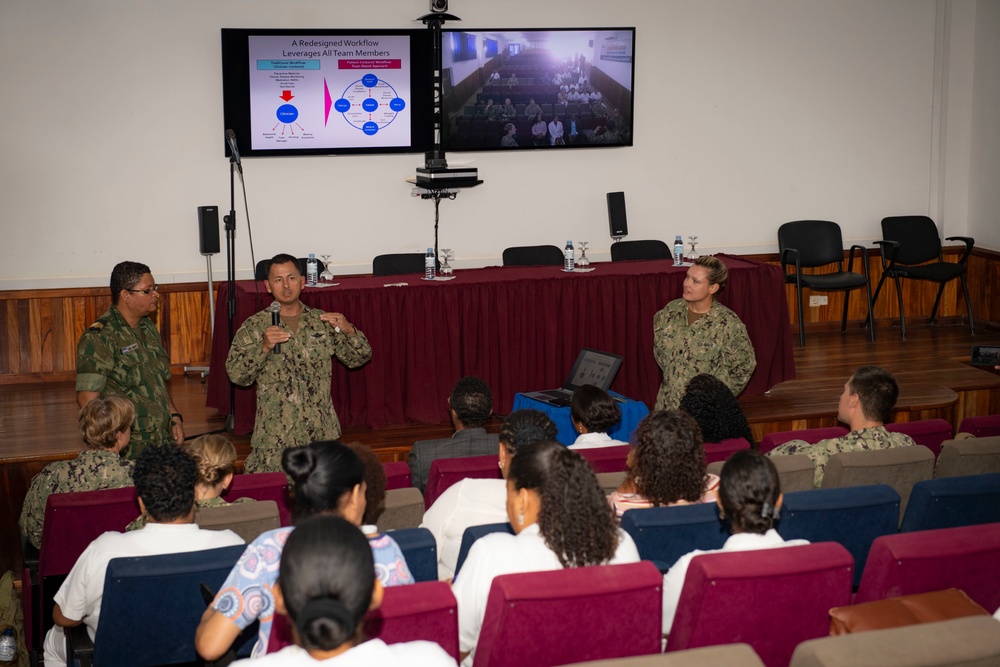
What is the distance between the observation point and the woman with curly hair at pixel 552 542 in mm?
2551

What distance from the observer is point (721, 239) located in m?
8.91

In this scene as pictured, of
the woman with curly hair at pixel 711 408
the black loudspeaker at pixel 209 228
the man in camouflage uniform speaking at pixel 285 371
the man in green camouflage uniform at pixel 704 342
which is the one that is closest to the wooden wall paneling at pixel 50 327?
the black loudspeaker at pixel 209 228

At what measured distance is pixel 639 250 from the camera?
7.82 metres

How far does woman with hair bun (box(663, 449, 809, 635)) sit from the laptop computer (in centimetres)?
280

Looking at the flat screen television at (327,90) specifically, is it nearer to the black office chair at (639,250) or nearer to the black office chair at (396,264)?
the black office chair at (396,264)

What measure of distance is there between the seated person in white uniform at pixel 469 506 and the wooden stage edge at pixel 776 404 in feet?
8.07

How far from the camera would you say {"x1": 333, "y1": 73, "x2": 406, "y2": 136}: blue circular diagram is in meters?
8.04

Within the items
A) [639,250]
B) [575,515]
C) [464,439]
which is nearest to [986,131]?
[639,250]

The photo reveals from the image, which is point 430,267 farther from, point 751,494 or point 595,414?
point 751,494

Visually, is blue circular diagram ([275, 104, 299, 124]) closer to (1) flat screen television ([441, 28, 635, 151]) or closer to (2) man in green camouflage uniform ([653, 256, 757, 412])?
(1) flat screen television ([441, 28, 635, 151])

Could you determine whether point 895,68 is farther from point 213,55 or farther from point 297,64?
point 213,55

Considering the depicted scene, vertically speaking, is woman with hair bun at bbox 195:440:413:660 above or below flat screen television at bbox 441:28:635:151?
below

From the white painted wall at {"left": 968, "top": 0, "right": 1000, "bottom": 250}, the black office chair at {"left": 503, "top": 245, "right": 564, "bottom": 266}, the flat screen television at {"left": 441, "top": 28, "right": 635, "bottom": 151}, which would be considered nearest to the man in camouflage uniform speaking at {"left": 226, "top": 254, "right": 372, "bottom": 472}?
the black office chair at {"left": 503, "top": 245, "right": 564, "bottom": 266}

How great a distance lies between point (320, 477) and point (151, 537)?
0.78 m
